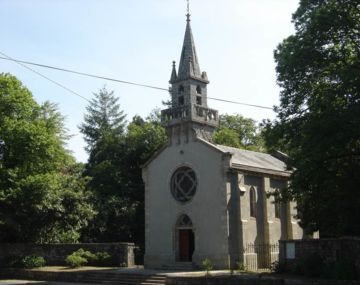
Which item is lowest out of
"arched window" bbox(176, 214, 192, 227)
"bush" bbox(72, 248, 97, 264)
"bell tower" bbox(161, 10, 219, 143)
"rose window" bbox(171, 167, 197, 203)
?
"bush" bbox(72, 248, 97, 264)

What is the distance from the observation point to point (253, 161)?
37438mm

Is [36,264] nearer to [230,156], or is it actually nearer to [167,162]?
[167,162]

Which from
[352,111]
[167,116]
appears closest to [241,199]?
[167,116]

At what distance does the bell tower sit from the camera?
35094mm

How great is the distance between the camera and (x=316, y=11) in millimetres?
24031

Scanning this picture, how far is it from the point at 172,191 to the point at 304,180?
12.8 m

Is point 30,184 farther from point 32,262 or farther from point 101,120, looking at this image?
point 101,120

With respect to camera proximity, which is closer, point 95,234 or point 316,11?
point 316,11

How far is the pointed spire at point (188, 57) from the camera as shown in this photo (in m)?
35.8

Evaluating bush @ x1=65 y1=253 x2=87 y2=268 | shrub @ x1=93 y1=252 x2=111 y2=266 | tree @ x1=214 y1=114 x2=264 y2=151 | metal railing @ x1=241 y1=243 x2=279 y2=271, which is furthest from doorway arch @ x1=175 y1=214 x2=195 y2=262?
tree @ x1=214 y1=114 x2=264 y2=151

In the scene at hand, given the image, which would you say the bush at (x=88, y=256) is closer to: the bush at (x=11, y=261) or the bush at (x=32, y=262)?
the bush at (x=32, y=262)

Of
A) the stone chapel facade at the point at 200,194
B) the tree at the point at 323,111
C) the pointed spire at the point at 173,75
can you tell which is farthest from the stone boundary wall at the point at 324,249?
the pointed spire at the point at 173,75

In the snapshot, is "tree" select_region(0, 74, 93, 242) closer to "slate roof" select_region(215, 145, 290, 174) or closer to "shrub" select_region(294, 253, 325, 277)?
"slate roof" select_region(215, 145, 290, 174)

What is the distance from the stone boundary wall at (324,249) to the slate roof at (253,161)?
854cm
